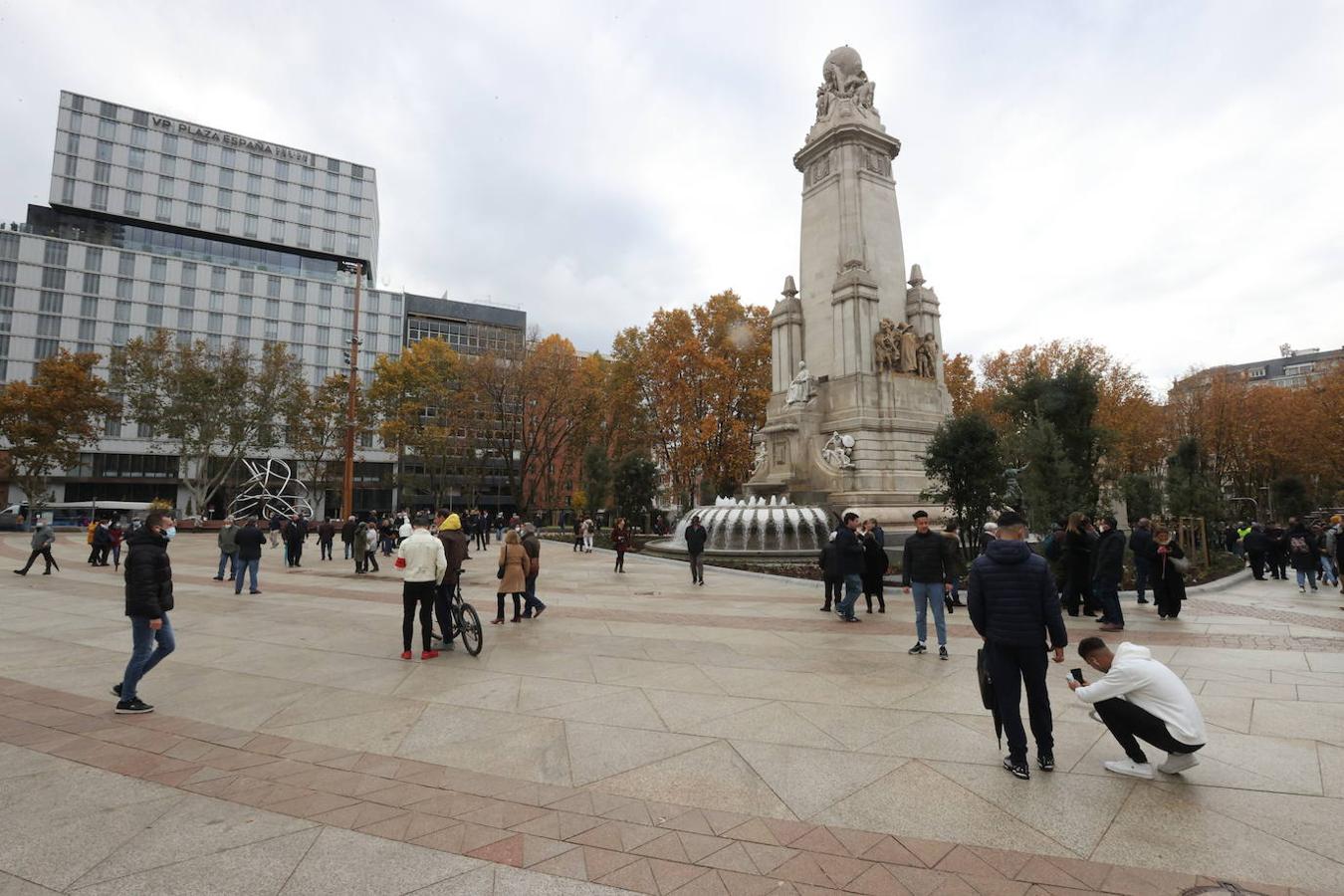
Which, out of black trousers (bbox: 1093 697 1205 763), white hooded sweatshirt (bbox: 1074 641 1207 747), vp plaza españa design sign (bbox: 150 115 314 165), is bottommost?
black trousers (bbox: 1093 697 1205 763)

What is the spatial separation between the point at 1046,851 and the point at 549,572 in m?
15.7

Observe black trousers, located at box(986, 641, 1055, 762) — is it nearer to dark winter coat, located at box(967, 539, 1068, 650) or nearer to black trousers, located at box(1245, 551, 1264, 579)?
dark winter coat, located at box(967, 539, 1068, 650)

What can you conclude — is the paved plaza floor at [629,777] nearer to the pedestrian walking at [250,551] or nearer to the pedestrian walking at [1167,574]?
the pedestrian walking at [1167,574]

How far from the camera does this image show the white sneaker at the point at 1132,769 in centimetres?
424

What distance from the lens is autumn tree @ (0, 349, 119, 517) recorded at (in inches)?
1526

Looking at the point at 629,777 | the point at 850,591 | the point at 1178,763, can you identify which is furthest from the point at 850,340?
the point at 629,777

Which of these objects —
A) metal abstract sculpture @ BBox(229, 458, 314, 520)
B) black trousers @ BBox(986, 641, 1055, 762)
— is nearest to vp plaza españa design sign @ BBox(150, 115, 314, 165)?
metal abstract sculpture @ BBox(229, 458, 314, 520)

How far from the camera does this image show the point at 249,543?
527 inches

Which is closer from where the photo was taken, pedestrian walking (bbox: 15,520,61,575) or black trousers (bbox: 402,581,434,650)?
black trousers (bbox: 402,581,434,650)

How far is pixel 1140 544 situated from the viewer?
10797 millimetres

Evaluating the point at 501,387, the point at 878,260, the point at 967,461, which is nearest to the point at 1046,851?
the point at 967,461

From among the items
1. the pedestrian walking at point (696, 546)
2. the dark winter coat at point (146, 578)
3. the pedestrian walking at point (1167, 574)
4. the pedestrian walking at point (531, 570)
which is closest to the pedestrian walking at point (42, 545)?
the pedestrian walking at point (531, 570)

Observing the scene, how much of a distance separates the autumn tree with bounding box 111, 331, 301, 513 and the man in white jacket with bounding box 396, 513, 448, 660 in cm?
4205

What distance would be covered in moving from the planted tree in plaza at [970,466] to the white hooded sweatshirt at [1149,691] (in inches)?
523
